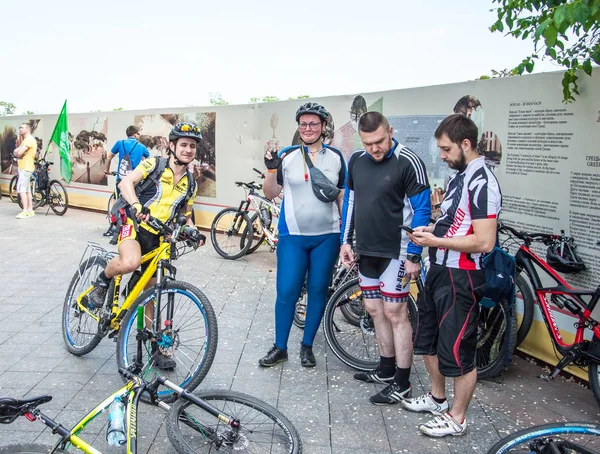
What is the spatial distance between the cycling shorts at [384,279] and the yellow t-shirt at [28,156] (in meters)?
11.6

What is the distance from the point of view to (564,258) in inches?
183

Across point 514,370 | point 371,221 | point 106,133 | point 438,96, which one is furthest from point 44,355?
point 106,133

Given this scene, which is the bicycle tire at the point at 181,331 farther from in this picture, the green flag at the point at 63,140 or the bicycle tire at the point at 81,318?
the green flag at the point at 63,140

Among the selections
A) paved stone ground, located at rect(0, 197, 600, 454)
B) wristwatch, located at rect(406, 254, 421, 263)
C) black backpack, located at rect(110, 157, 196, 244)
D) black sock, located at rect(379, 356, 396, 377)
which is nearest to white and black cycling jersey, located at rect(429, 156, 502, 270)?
wristwatch, located at rect(406, 254, 421, 263)

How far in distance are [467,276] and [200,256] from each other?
6.47m

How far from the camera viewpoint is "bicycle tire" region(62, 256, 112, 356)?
4941 millimetres

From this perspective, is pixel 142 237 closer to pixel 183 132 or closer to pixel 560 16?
pixel 183 132

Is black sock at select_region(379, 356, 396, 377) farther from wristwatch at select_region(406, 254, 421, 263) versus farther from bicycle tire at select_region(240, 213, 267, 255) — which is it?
bicycle tire at select_region(240, 213, 267, 255)

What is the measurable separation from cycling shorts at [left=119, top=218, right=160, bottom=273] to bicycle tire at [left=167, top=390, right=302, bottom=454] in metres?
1.58

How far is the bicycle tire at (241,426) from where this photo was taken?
3.27 metres

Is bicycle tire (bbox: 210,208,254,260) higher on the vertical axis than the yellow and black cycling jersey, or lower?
lower

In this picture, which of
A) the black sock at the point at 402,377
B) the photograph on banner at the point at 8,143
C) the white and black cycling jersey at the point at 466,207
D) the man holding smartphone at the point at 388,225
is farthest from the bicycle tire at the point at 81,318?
the photograph on banner at the point at 8,143

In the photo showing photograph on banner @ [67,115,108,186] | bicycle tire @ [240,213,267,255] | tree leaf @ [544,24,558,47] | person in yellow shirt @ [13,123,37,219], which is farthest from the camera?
photograph on banner @ [67,115,108,186]

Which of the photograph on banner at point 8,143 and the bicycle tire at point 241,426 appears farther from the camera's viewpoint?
the photograph on banner at point 8,143
